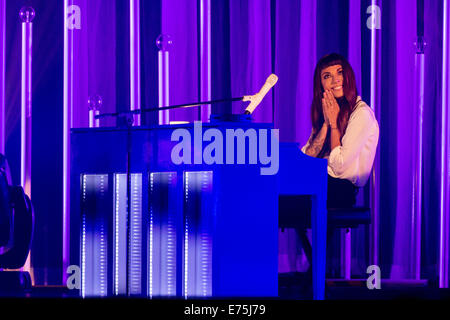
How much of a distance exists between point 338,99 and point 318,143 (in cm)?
39

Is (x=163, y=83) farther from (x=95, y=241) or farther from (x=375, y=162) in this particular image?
(x=95, y=241)

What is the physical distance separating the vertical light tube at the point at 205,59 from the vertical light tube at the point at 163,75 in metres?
0.28

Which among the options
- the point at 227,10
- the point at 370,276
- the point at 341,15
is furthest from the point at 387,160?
the point at 227,10

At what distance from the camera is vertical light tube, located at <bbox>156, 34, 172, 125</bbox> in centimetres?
502

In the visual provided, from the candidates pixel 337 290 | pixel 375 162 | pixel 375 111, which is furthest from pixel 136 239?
pixel 375 111

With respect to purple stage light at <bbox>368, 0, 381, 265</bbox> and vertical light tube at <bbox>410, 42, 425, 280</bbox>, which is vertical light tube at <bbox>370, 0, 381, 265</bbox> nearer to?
purple stage light at <bbox>368, 0, 381, 265</bbox>

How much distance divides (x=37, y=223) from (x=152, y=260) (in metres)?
2.49

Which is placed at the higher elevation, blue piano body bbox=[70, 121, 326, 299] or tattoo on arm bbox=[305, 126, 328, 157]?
→ tattoo on arm bbox=[305, 126, 328, 157]

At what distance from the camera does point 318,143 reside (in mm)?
5035

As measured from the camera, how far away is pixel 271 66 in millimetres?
5211

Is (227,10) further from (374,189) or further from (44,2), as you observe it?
(374,189)

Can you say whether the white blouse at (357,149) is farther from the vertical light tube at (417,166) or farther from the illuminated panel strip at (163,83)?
the illuminated panel strip at (163,83)

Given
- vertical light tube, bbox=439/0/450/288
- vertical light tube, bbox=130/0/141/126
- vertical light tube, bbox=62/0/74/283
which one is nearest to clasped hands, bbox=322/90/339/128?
vertical light tube, bbox=439/0/450/288

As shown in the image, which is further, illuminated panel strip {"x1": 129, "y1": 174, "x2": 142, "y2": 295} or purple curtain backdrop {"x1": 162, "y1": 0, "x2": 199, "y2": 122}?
purple curtain backdrop {"x1": 162, "y1": 0, "x2": 199, "y2": 122}
